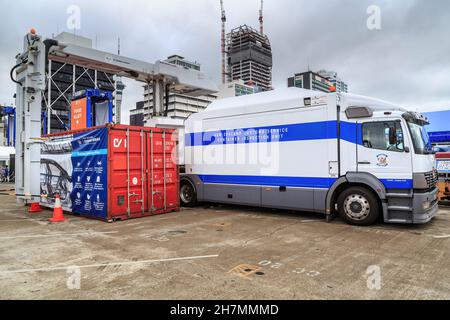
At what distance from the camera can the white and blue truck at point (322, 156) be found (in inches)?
286

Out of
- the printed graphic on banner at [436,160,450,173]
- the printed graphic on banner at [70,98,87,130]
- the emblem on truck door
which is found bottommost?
the printed graphic on banner at [436,160,450,173]

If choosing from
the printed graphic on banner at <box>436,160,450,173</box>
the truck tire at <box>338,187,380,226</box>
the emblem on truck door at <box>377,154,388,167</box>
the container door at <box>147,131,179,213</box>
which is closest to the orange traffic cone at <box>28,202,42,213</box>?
the container door at <box>147,131,179,213</box>

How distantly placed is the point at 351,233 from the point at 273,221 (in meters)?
2.06

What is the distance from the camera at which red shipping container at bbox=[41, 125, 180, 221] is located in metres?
8.51

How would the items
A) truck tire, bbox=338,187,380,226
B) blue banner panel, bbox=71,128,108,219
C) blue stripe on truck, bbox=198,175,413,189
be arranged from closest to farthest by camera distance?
blue stripe on truck, bbox=198,175,413,189, truck tire, bbox=338,187,380,226, blue banner panel, bbox=71,128,108,219

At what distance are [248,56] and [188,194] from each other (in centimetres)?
13782

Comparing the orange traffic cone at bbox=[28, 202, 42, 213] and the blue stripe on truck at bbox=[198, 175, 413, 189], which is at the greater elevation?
the blue stripe on truck at bbox=[198, 175, 413, 189]

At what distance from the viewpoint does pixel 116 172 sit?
8.57 metres

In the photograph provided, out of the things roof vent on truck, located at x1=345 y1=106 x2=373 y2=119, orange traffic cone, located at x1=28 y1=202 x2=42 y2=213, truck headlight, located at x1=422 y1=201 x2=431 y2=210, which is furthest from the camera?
orange traffic cone, located at x1=28 y1=202 x2=42 y2=213

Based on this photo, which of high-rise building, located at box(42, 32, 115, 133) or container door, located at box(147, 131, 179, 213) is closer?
container door, located at box(147, 131, 179, 213)

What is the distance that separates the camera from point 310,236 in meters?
6.67

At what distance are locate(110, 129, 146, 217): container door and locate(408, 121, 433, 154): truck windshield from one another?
271 inches

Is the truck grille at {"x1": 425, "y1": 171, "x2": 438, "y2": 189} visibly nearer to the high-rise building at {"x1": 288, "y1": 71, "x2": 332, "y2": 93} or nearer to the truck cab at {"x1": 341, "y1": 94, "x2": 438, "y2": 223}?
the truck cab at {"x1": 341, "y1": 94, "x2": 438, "y2": 223}
